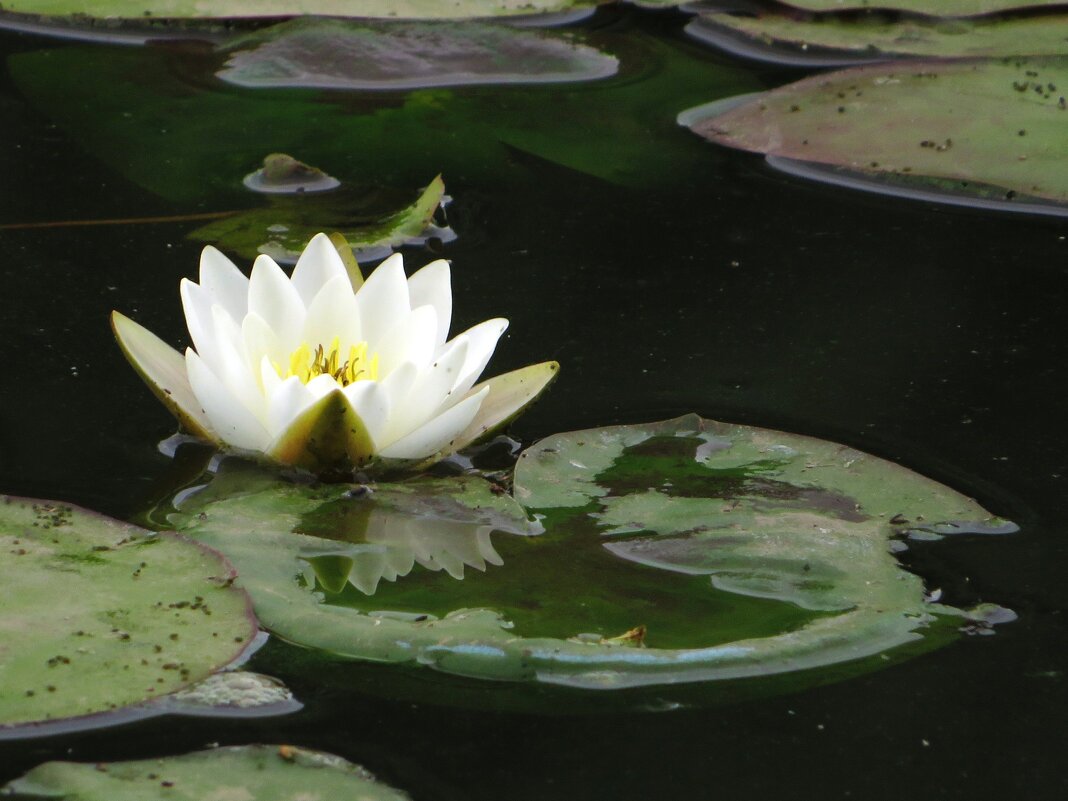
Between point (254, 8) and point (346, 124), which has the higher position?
point (254, 8)

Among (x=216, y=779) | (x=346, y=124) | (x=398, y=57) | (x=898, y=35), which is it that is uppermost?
(x=898, y=35)

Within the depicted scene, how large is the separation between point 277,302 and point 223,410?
0.21 m

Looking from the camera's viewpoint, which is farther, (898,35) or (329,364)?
(898,35)

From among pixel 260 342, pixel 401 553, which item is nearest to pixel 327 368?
pixel 260 342

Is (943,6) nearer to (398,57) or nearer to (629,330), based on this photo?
(398,57)

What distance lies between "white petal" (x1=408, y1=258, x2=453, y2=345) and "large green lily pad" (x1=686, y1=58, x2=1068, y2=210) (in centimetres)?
138

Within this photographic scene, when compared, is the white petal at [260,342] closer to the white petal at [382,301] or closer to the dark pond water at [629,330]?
the white petal at [382,301]

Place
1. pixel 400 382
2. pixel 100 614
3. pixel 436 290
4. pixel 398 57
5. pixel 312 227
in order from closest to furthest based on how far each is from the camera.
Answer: pixel 100 614 → pixel 400 382 → pixel 436 290 → pixel 312 227 → pixel 398 57

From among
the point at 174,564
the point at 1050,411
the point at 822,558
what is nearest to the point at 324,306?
the point at 174,564

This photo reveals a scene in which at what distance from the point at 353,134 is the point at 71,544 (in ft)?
6.32

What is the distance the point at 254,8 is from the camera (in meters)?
3.88

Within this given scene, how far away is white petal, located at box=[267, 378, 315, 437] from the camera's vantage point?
1.83 m

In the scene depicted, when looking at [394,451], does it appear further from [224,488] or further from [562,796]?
[562,796]

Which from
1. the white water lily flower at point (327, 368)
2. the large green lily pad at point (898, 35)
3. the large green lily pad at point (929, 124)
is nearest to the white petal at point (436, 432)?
the white water lily flower at point (327, 368)
